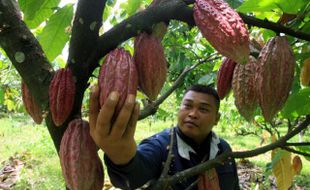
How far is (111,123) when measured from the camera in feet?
2.38

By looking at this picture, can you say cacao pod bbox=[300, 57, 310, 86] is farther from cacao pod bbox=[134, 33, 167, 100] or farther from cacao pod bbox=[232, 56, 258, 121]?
cacao pod bbox=[134, 33, 167, 100]

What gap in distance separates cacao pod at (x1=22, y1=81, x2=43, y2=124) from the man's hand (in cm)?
28

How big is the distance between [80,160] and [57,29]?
0.59 metres

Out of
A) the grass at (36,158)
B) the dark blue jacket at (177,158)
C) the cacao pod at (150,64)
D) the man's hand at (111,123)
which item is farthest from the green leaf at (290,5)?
the grass at (36,158)

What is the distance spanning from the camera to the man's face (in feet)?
7.59

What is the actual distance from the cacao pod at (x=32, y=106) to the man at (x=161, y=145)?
22cm

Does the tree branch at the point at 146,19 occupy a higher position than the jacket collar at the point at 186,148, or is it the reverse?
the tree branch at the point at 146,19

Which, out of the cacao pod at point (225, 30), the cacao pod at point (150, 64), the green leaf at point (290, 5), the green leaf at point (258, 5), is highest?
the cacao pod at point (225, 30)

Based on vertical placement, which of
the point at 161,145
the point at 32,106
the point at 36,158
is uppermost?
the point at 32,106

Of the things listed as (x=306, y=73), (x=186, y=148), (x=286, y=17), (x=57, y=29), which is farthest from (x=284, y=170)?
(x=57, y=29)

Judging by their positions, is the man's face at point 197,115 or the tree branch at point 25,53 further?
the man's face at point 197,115

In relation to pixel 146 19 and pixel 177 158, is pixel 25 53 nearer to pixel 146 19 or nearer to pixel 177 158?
pixel 146 19

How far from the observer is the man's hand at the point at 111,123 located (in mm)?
685

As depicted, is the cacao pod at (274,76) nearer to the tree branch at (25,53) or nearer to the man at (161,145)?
the man at (161,145)
